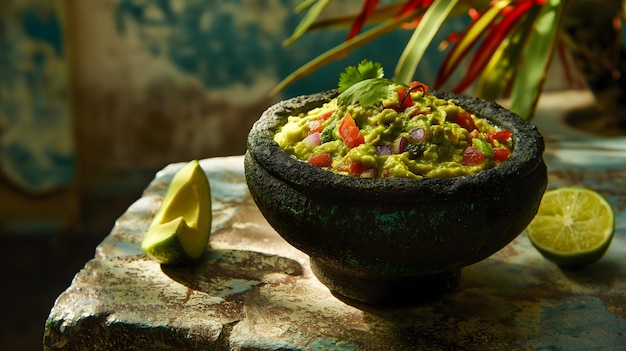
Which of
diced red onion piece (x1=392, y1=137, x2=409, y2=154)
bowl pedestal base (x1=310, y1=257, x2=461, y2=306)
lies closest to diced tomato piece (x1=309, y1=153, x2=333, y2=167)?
diced red onion piece (x1=392, y1=137, x2=409, y2=154)

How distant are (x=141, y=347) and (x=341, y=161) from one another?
55 cm

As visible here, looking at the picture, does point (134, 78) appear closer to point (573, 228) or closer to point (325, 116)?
point (325, 116)

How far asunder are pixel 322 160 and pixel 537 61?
1115 millimetres

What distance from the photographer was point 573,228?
1911 millimetres

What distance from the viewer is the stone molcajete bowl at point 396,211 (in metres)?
1.49

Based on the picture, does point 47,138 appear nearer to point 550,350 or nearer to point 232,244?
point 232,244

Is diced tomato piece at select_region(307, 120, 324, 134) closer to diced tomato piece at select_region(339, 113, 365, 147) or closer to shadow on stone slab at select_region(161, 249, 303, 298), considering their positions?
diced tomato piece at select_region(339, 113, 365, 147)

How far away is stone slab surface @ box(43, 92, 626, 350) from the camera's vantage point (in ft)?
5.24

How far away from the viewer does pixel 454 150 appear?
160 centimetres

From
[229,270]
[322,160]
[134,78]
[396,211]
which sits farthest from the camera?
[134,78]

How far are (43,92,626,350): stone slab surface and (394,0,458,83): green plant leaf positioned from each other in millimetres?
627

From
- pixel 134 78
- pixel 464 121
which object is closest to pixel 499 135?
pixel 464 121

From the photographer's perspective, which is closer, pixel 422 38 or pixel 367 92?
pixel 367 92

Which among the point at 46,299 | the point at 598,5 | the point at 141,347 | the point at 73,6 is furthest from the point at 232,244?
the point at 73,6
